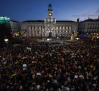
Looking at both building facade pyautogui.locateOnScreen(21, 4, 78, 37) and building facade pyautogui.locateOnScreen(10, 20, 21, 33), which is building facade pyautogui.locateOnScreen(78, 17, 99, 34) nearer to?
building facade pyautogui.locateOnScreen(21, 4, 78, 37)

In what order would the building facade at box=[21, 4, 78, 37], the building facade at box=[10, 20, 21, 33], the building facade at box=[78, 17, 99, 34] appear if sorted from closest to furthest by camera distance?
the building facade at box=[21, 4, 78, 37]
the building facade at box=[78, 17, 99, 34]
the building facade at box=[10, 20, 21, 33]

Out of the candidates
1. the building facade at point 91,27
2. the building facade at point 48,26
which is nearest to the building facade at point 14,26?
the building facade at point 48,26

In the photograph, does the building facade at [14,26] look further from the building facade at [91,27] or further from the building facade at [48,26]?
the building facade at [91,27]

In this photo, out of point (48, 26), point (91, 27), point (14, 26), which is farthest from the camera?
point (14, 26)

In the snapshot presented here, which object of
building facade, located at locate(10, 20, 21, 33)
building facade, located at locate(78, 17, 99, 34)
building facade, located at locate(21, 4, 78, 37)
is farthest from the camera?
building facade, located at locate(10, 20, 21, 33)

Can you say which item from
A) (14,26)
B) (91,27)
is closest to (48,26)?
(14,26)

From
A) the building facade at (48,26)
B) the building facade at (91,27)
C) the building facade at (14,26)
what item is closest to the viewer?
the building facade at (48,26)

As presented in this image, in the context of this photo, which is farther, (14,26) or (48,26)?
(14,26)

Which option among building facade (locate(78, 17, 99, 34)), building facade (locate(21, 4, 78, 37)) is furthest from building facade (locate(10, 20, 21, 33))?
building facade (locate(78, 17, 99, 34))

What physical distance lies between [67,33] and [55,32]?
7.97m

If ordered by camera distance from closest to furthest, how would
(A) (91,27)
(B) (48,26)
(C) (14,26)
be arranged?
(B) (48,26)
(A) (91,27)
(C) (14,26)

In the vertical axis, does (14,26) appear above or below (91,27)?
above

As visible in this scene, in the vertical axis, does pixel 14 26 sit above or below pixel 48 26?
above

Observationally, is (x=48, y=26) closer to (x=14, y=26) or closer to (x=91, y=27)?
(x=14, y=26)
